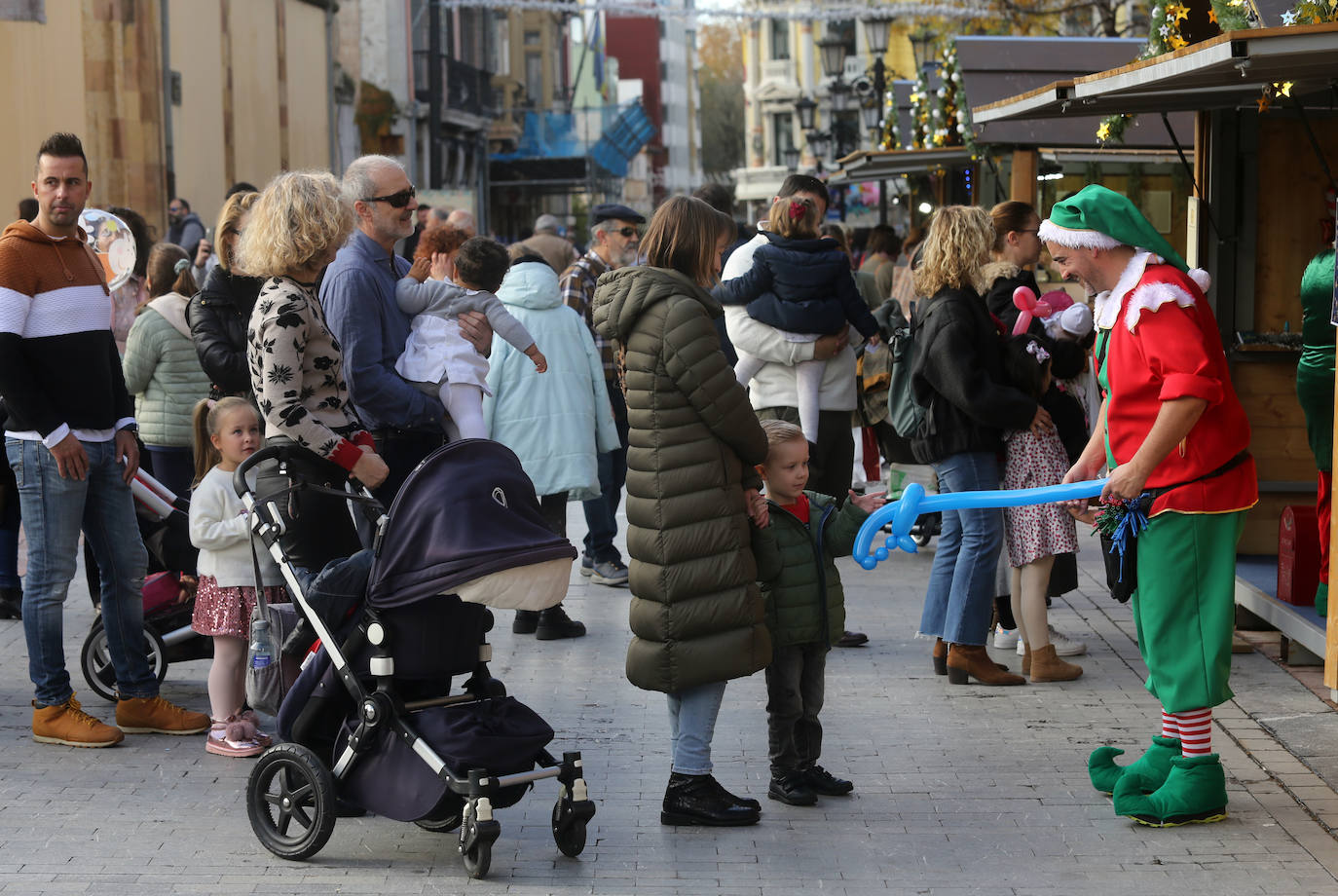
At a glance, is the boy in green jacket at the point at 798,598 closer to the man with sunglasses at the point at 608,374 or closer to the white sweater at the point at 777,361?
the white sweater at the point at 777,361

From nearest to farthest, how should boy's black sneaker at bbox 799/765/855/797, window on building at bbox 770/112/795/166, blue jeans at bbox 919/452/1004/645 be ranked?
boy's black sneaker at bbox 799/765/855/797, blue jeans at bbox 919/452/1004/645, window on building at bbox 770/112/795/166

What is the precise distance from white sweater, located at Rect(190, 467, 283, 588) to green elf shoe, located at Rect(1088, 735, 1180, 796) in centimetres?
317

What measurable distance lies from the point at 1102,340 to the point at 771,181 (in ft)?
267

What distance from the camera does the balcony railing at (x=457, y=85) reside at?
45.7 metres

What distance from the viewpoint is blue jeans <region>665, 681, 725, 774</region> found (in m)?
5.50

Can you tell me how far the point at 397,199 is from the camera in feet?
20.8

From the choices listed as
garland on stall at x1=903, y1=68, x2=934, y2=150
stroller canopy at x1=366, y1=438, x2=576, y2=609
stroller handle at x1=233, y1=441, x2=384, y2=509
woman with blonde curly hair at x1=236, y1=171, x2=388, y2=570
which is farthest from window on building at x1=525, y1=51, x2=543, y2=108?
stroller canopy at x1=366, y1=438, x2=576, y2=609

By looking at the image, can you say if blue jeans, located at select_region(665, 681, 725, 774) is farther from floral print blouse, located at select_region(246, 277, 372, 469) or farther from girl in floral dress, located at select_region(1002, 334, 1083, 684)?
girl in floral dress, located at select_region(1002, 334, 1083, 684)

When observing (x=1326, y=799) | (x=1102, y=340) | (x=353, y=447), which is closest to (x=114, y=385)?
(x=353, y=447)

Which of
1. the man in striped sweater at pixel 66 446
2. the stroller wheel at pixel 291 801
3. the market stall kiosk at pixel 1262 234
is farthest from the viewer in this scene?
the market stall kiosk at pixel 1262 234

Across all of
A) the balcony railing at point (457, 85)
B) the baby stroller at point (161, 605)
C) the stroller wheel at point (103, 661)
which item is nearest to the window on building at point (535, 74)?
the balcony railing at point (457, 85)

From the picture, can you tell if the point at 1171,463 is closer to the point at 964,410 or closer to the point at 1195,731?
the point at 1195,731

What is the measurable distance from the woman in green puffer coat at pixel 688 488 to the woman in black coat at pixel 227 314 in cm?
227

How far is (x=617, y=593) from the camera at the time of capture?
9617 mm
